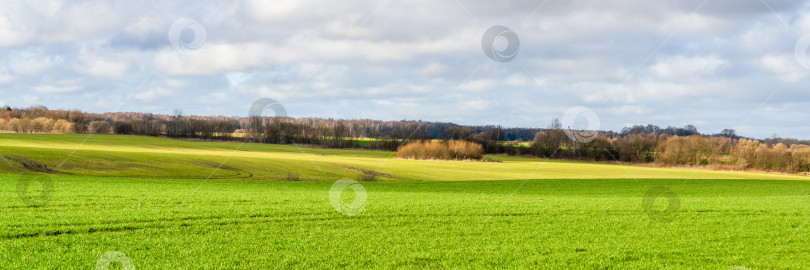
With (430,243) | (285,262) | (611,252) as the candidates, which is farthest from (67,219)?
(611,252)

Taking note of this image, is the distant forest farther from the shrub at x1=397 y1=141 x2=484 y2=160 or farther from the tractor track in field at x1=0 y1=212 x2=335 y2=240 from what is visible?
the tractor track in field at x1=0 y1=212 x2=335 y2=240

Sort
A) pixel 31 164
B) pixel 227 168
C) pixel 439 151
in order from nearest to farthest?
pixel 31 164
pixel 227 168
pixel 439 151

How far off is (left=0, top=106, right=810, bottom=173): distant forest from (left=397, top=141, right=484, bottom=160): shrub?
896 centimetres

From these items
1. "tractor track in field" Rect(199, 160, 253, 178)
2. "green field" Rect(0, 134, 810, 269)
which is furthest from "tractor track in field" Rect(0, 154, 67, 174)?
"green field" Rect(0, 134, 810, 269)

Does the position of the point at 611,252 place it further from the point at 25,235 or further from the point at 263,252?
the point at 25,235

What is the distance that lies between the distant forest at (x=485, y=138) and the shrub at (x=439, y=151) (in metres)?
8.96

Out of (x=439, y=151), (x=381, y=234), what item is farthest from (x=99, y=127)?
(x=381, y=234)

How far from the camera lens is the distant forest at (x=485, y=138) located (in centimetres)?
9569

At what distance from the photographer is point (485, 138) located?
127375 mm

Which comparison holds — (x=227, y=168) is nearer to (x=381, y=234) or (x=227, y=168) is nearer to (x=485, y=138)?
(x=381, y=234)

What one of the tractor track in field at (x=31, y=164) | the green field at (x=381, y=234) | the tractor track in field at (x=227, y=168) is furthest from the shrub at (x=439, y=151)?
the green field at (x=381, y=234)

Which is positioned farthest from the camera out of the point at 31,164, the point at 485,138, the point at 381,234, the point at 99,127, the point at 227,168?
the point at 99,127

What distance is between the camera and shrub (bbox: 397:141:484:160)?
96125 millimetres

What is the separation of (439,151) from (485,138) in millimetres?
33617
